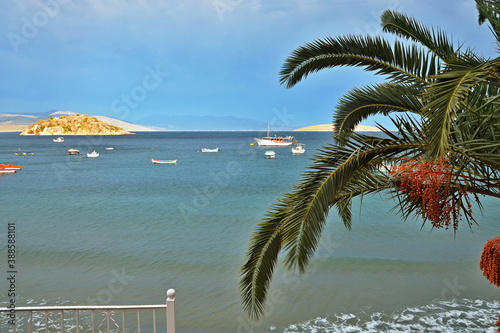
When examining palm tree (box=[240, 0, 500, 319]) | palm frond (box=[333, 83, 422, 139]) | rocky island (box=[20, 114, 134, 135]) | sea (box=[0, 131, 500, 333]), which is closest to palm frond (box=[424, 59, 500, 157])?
palm tree (box=[240, 0, 500, 319])

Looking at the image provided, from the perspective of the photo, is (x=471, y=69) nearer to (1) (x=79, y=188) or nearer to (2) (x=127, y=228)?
(2) (x=127, y=228)

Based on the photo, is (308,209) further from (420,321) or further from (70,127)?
(70,127)

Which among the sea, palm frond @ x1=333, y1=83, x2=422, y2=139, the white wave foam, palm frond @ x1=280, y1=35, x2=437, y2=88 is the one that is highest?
palm frond @ x1=280, y1=35, x2=437, y2=88

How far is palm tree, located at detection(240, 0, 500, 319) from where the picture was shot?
3395mm

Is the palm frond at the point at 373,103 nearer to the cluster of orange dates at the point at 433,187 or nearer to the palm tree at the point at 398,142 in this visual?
the palm tree at the point at 398,142

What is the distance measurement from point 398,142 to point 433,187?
26.7 inches

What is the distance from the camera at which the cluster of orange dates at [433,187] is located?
4039 millimetres

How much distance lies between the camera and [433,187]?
13.3ft

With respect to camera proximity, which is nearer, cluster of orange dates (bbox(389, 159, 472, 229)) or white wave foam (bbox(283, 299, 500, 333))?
cluster of orange dates (bbox(389, 159, 472, 229))

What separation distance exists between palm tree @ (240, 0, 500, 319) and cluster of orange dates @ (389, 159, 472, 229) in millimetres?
12

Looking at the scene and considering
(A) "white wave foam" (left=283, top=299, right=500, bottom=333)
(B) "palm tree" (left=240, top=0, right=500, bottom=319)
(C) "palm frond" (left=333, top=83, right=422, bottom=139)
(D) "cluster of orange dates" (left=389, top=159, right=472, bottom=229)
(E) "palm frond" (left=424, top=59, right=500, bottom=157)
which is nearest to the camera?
(E) "palm frond" (left=424, top=59, right=500, bottom=157)

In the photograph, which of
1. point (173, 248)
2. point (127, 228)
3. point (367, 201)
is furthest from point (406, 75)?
point (367, 201)

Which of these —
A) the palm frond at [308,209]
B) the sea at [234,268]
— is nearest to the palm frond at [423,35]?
the palm frond at [308,209]

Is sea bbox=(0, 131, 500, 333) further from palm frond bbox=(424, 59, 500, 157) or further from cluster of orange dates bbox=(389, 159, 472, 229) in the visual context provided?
palm frond bbox=(424, 59, 500, 157)
